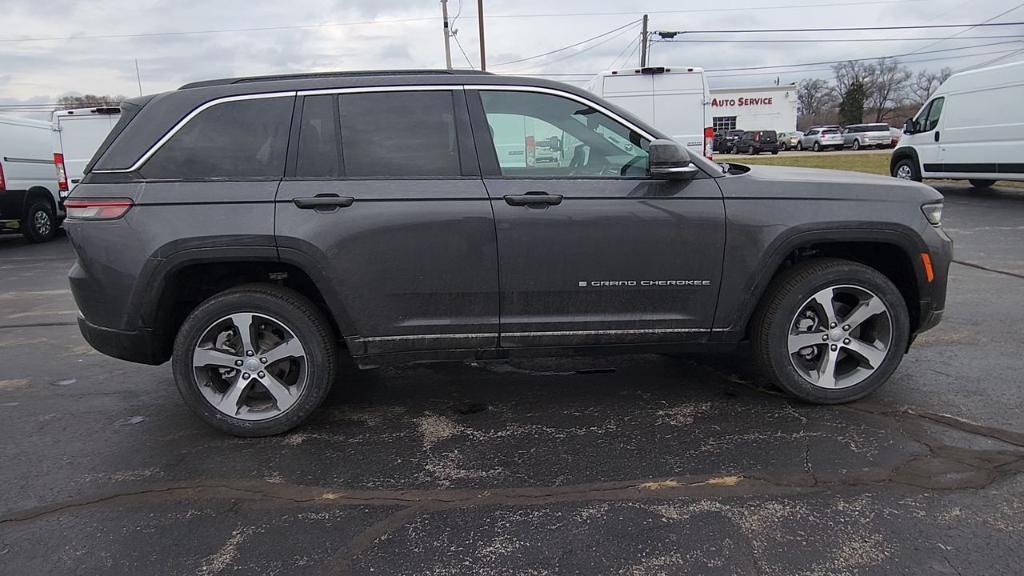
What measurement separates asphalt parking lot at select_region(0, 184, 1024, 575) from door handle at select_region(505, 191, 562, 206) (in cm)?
124

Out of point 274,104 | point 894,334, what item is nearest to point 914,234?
point 894,334

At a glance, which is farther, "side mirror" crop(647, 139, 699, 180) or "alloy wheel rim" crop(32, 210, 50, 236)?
"alloy wheel rim" crop(32, 210, 50, 236)

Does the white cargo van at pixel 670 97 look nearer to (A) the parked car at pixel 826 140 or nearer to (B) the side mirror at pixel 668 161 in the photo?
(B) the side mirror at pixel 668 161

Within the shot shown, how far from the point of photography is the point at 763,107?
161ft

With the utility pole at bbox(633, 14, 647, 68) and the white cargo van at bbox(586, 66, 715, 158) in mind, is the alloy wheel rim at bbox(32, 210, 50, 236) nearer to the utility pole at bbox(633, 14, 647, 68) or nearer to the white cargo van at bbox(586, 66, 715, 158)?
the white cargo van at bbox(586, 66, 715, 158)

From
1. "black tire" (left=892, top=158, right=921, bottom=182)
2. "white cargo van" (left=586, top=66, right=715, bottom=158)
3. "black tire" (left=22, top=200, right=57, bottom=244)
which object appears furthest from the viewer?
"black tire" (left=892, top=158, right=921, bottom=182)

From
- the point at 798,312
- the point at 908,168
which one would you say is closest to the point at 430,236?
the point at 798,312

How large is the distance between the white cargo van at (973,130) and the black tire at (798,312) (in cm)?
1167

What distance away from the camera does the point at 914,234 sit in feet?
11.6

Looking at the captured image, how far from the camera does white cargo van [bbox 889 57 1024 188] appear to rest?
40.4 ft

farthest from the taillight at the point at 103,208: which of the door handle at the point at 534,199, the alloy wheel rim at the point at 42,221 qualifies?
the alloy wheel rim at the point at 42,221

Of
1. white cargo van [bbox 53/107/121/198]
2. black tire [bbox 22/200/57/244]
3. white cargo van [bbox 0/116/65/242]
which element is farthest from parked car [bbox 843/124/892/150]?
black tire [bbox 22/200/57/244]

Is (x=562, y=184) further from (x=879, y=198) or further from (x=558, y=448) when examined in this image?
(x=879, y=198)

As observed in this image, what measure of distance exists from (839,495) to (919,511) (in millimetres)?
298
